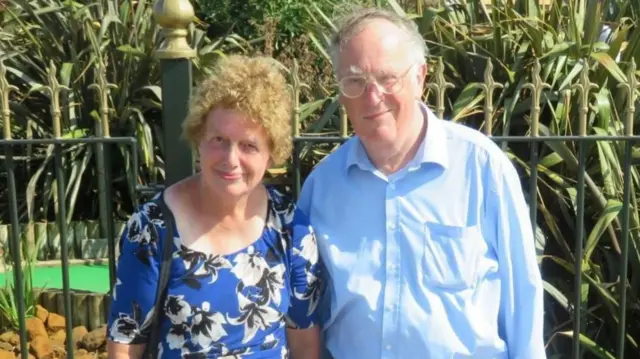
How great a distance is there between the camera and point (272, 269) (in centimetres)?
226

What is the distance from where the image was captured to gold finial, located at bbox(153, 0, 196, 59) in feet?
8.39

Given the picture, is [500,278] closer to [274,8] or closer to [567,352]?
[567,352]

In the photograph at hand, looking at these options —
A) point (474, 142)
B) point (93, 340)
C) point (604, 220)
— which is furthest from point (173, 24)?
point (93, 340)

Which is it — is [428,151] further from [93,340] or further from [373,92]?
[93,340]

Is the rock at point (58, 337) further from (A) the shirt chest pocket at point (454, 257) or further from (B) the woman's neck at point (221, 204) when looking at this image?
(A) the shirt chest pocket at point (454, 257)

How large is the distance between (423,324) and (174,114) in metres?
1.00

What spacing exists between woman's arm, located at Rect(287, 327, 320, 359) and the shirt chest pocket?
13.9 inches

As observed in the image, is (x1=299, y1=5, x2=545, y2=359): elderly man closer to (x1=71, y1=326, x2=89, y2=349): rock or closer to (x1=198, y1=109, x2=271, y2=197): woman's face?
(x1=198, y1=109, x2=271, y2=197): woman's face

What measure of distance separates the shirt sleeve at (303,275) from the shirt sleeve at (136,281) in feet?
1.20

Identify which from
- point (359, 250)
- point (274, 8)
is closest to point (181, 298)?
point (359, 250)

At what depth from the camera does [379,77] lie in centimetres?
219

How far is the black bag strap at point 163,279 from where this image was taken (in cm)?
215

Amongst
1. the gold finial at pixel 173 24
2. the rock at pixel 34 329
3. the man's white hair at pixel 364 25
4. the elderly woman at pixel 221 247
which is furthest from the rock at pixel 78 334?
the man's white hair at pixel 364 25

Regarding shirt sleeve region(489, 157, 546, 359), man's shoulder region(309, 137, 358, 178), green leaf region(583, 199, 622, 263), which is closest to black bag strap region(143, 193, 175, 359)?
man's shoulder region(309, 137, 358, 178)
